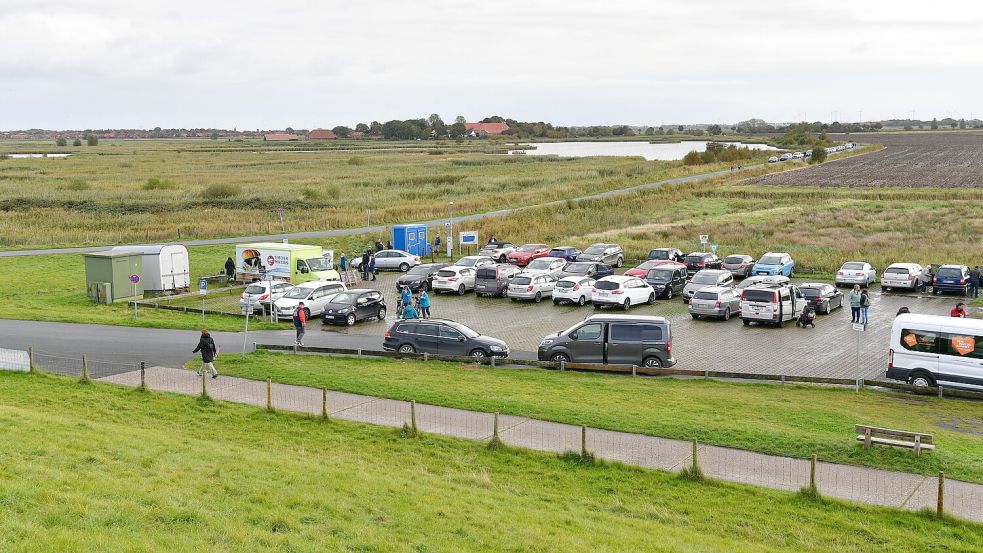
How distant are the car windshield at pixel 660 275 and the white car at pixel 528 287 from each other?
4.58 metres

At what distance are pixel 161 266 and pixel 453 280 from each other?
41.3 ft

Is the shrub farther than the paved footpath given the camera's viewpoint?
Yes

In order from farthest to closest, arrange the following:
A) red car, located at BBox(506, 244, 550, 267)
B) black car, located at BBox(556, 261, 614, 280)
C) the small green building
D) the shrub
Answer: the shrub → red car, located at BBox(506, 244, 550, 267) → black car, located at BBox(556, 261, 614, 280) → the small green building

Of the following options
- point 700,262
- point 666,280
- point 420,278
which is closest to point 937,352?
point 666,280

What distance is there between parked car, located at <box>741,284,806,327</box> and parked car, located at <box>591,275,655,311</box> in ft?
16.6

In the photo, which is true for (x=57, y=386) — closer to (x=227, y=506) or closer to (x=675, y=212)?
(x=227, y=506)

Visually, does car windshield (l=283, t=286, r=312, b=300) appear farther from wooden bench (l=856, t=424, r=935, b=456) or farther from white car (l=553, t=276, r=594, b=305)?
wooden bench (l=856, t=424, r=935, b=456)

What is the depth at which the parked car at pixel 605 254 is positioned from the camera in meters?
46.8

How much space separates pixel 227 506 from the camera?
11.6m

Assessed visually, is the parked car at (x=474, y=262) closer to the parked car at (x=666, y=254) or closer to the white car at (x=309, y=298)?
the white car at (x=309, y=298)

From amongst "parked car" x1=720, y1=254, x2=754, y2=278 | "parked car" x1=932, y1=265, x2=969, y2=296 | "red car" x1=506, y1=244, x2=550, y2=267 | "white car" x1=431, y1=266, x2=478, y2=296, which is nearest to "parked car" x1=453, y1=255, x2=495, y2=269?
"white car" x1=431, y1=266, x2=478, y2=296

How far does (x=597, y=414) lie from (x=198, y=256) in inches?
1439

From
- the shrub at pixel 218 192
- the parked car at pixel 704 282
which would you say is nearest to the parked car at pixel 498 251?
the parked car at pixel 704 282

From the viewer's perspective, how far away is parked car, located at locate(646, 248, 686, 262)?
46219 millimetres
